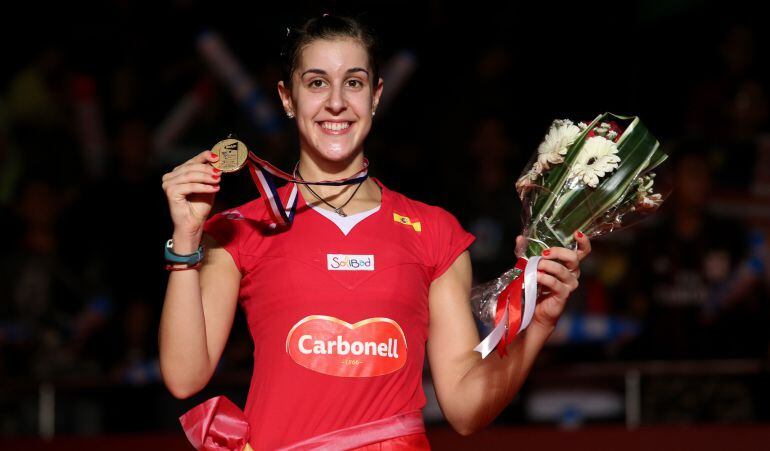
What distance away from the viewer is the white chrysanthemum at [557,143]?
2197 millimetres

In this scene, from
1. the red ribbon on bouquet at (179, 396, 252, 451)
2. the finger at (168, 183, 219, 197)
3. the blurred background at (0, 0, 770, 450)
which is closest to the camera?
the finger at (168, 183, 219, 197)

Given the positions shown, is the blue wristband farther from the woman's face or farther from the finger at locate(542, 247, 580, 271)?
the finger at locate(542, 247, 580, 271)

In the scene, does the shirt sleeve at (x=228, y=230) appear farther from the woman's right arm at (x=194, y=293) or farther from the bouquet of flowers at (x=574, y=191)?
the bouquet of flowers at (x=574, y=191)

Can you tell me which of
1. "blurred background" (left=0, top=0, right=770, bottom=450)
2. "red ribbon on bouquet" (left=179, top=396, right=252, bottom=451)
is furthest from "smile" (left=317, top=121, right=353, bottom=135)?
"blurred background" (left=0, top=0, right=770, bottom=450)

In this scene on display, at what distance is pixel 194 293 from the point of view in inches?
83.7

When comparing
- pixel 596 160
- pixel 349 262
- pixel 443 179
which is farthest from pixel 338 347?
pixel 443 179

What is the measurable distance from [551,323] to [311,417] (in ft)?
1.73

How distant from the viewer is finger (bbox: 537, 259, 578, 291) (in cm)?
210

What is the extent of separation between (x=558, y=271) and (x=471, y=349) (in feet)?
1.08

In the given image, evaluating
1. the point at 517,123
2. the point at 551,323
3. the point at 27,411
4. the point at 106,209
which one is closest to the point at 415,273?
the point at 551,323

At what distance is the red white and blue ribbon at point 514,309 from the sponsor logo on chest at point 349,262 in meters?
0.28

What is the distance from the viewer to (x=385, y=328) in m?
2.18

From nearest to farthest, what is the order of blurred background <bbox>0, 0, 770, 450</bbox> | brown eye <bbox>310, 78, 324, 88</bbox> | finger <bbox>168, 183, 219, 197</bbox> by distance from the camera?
finger <bbox>168, 183, 219, 197</bbox> < brown eye <bbox>310, 78, 324, 88</bbox> < blurred background <bbox>0, 0, 770, 450</bbox>

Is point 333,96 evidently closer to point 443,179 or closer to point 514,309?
point 514,309
